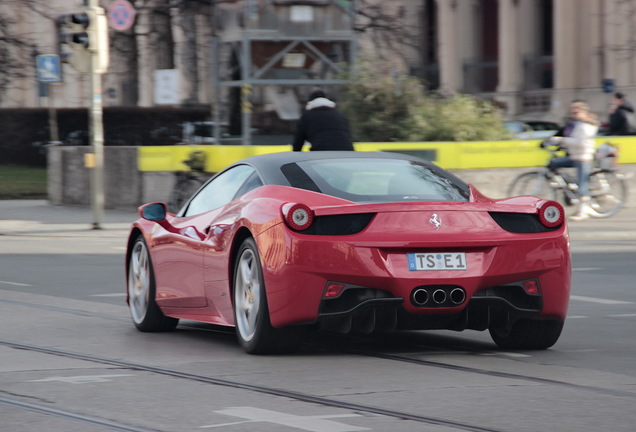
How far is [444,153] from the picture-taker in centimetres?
2127

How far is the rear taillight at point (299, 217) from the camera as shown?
7.36m

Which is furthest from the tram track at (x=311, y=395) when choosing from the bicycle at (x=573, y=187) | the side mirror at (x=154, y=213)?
the bicycle at (x=573, y=187)

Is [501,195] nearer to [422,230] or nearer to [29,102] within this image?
[422,230]

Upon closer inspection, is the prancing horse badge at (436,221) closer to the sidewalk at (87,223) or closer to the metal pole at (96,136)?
the sidewalk at (87,223)

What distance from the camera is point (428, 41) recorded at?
60438 millimetres

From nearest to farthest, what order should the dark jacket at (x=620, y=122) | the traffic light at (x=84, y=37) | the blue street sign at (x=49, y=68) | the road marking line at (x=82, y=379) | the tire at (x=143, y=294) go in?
the road marking line at (x=82, y=379), the tire at (x=143, y=294), the traffic light at (x=84, y=37), the dark jacket at (x=620, y=122), the blue street sign at (x=49, y=68)

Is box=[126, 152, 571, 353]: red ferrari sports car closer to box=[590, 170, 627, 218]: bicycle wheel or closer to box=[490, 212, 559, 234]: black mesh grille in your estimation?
box=[490, 212, 559, 234]: black mesh grille

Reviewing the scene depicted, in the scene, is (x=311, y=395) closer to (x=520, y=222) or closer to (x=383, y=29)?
(x=520, y=222)

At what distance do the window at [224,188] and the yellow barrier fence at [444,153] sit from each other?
11174 millimetres

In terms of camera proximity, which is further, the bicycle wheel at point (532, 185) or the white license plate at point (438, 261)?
the bicycle wheel at point (532, 185)

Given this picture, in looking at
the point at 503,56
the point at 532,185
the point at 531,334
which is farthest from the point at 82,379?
the point at 503,56

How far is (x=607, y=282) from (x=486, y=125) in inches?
415

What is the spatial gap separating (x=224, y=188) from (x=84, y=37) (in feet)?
35.8

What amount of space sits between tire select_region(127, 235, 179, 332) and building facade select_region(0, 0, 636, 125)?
1395 inches
